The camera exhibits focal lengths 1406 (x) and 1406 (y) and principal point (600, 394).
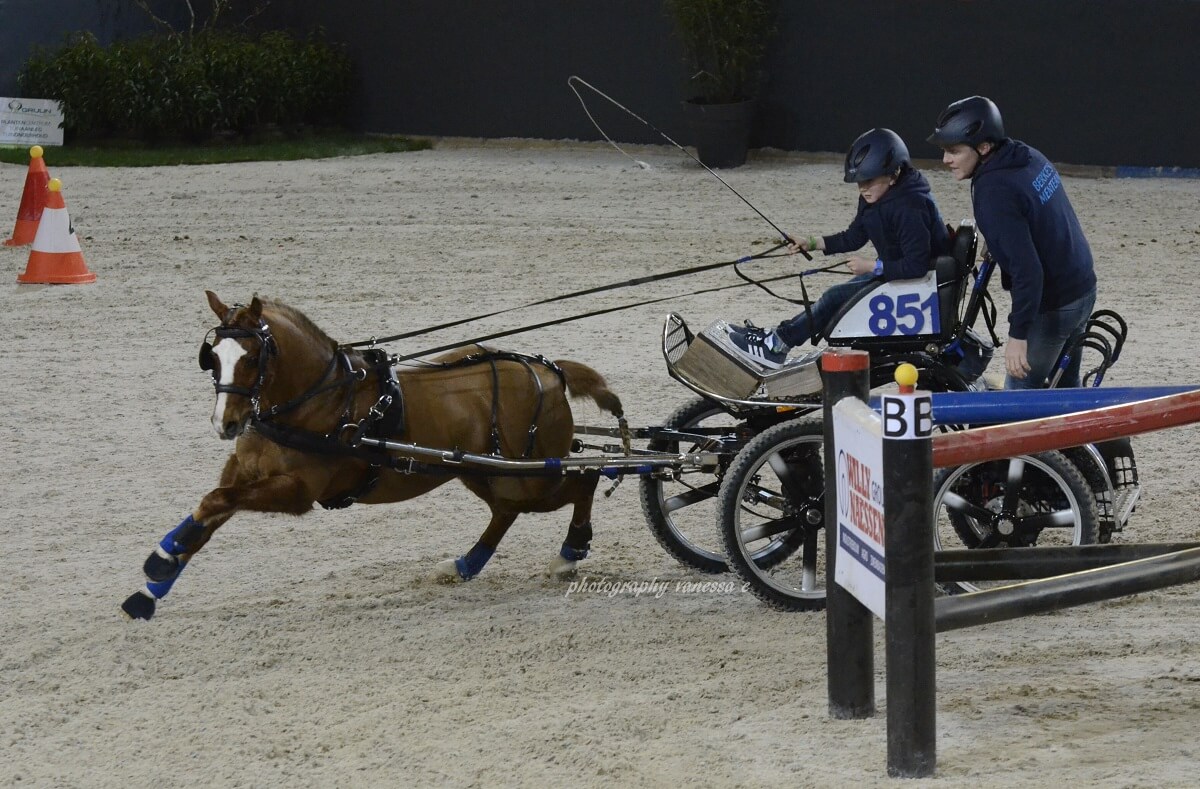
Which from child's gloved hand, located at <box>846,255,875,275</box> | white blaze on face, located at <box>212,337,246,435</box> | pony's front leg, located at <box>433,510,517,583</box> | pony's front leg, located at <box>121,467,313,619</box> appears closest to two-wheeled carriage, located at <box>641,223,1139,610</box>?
child's gloved hand, located at <box>846,255,875,275</box>

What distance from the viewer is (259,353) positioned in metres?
4.85

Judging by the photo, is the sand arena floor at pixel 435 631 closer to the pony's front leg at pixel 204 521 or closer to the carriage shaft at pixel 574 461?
the pony's front leg at pixel 204 521

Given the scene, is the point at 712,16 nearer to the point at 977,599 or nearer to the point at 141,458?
the point at 141,458

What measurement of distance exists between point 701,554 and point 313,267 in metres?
6.32

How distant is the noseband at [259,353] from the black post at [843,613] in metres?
2.01

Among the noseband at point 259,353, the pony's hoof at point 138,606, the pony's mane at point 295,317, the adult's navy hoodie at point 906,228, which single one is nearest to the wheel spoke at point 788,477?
the adult's navy hoodie at point 906,228

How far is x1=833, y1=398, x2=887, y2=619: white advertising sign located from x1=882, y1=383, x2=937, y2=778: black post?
7cm

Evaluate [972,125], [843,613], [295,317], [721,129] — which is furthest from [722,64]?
[843,613]

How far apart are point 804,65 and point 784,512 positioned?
1096cm

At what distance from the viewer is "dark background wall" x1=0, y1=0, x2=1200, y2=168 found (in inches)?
557

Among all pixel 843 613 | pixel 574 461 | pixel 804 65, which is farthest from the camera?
pixel 804 65

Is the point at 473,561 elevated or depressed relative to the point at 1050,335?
depressed

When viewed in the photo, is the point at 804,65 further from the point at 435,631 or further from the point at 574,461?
the point at 435,631

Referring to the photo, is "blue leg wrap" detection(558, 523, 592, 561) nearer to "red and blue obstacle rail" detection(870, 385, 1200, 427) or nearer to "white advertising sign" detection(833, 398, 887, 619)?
"red and blue obstacle rail" detection(870, 385, 1200, 427)
